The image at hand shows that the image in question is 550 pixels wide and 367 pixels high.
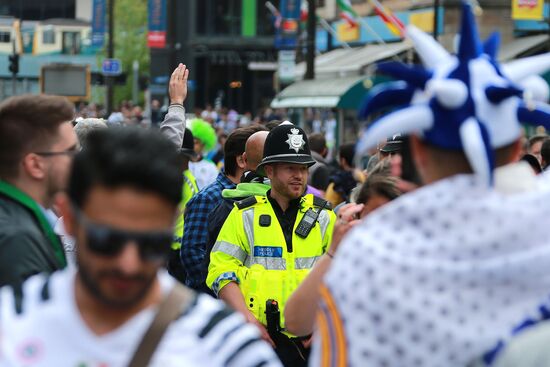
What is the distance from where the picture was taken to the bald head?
814 cm

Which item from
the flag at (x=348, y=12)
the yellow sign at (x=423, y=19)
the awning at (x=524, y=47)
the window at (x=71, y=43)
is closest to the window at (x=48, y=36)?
the window at (x=71, y=43)

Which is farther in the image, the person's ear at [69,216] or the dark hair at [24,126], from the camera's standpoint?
the dark hair at [24,126]

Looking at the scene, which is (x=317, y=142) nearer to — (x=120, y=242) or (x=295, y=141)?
(x=295, y=141)

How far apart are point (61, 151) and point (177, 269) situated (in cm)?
522

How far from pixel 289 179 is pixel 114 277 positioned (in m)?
4.20

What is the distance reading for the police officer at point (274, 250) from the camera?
679cm

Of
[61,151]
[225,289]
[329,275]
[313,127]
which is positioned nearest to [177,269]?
[225,289]

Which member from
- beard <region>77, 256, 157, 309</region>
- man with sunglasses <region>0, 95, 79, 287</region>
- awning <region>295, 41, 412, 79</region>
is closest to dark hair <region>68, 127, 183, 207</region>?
beard <region>77, 256, 157, 309</region>

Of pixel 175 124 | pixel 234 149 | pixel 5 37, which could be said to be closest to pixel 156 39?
pixel 234 149

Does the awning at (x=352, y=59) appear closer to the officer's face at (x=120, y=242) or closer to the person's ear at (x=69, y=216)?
the person's ear at (x=69, y=216)

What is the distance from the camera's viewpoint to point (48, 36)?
4441 inches

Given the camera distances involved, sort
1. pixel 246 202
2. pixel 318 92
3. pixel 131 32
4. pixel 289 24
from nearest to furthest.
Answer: pixel 246 202, pixel 318 92, pixel 289 24, pixel 131 32

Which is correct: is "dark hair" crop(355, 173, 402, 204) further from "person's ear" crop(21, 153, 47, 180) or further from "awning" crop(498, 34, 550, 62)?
"awning" crop(498, 34, 550, 62)

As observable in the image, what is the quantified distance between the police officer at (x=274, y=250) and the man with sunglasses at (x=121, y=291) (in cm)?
368
